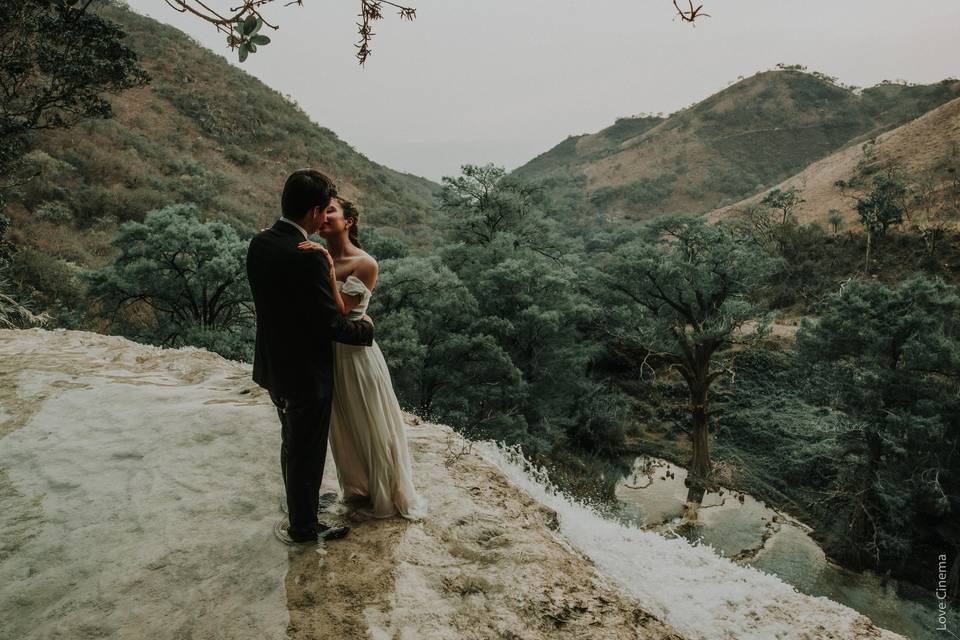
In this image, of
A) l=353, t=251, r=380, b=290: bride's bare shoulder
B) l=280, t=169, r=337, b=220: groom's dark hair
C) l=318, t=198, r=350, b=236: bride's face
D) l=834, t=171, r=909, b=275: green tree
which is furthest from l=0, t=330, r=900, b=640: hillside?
l=834, t=171, r=909, b=275: green tree

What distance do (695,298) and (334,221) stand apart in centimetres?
1730

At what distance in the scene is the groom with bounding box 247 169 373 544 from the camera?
2.68m

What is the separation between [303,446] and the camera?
9.37 feet

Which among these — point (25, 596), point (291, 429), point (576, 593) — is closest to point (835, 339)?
point (576, 593)

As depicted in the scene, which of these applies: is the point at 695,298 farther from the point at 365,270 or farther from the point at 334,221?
the point at 334,221

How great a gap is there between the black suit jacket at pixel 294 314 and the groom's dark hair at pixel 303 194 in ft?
0.28

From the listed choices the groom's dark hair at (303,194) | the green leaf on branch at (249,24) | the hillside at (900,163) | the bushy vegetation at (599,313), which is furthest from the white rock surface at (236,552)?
the hillside at (900,163)

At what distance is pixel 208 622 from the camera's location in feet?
8.50

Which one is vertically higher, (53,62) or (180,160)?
(53,62)

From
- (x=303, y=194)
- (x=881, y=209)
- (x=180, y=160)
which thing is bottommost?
(x=303, y=194)

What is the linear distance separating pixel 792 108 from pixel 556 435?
80.4m

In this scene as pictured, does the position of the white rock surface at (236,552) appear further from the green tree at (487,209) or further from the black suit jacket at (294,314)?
the green tree at (487,209)

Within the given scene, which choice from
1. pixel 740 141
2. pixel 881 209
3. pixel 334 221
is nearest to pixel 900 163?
pixel 881 209

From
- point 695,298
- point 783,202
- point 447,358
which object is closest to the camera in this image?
point 447,358
